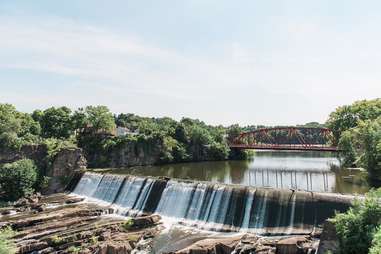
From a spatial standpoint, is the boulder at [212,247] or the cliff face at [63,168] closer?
the boulder at [212,247]

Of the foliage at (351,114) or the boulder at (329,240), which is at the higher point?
the foliage at (351,114)

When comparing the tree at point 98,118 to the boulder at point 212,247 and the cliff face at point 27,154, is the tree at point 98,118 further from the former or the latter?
the boulder at point 212,247

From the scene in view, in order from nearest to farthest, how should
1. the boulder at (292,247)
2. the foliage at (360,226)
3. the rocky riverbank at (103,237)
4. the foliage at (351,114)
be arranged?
the foliage at (360,226)
the boulder at (292,247)
the rocky riverbank at (103,237)
the foliage at (351,114)

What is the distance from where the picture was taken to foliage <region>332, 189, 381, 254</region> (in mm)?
11438

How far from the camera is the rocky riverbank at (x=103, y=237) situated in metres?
16.5

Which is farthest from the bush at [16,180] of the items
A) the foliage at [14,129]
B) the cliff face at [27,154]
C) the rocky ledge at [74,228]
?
the foliage at [14,129]

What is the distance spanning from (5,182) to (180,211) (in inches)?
697

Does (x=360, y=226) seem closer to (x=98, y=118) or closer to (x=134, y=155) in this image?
(x=134, y=155)

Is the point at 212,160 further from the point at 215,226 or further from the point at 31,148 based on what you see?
the point at 215,226

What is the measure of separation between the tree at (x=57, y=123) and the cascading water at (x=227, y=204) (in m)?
24.3

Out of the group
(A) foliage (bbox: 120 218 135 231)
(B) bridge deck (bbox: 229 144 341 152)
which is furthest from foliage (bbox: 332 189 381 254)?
(B) bridge deck (bbox: 229 144 341 152)

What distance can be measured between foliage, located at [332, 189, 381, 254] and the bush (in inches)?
1101

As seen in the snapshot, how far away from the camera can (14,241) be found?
19.4 m

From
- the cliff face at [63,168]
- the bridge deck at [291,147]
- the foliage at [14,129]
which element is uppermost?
the foliage at [14,129]
